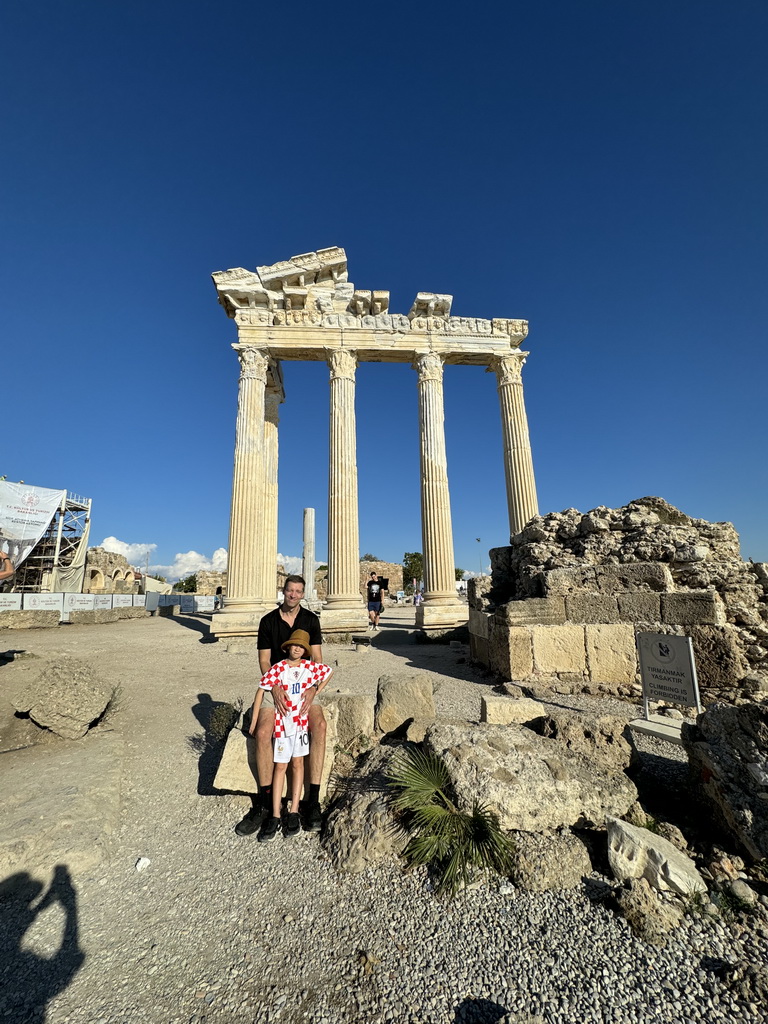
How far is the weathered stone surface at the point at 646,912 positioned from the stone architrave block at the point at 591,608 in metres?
4.69

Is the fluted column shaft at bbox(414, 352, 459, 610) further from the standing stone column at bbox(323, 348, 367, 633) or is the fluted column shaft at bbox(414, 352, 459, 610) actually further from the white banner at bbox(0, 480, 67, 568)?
the white banner at bbox(0, 480, 67, 568)

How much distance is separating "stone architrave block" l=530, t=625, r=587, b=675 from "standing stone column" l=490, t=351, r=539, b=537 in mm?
7782

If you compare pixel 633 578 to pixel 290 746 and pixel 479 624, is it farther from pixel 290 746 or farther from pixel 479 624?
pixel 290 746

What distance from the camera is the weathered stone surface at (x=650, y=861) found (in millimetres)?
2240

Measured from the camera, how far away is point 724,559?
270 inches

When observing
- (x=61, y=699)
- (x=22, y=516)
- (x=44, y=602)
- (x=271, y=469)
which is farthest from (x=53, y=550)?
(x=61, y=699)

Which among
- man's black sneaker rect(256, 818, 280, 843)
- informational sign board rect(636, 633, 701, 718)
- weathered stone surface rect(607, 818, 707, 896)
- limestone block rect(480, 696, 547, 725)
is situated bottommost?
man's black sneaker rect(256, 818, 280, 843)

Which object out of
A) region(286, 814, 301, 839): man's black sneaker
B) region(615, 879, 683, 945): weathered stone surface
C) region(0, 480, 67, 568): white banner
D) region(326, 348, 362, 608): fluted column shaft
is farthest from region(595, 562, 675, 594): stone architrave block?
region(0, 480, 67, 568): white banner

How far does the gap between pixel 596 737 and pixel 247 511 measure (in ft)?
38.1

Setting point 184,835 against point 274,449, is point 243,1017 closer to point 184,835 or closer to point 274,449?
point 184,835

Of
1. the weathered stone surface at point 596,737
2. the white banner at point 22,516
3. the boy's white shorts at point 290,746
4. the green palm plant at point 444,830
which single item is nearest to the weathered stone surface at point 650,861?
the green palm plant at point 444,830

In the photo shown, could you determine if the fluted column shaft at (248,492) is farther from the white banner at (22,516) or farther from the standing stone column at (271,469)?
the white banner at (22,516)

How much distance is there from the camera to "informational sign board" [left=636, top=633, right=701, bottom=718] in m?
4.43

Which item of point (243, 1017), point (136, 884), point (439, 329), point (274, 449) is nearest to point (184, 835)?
point (136, 884)
